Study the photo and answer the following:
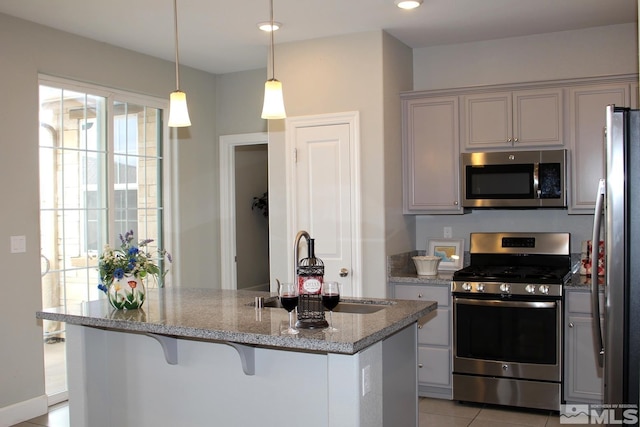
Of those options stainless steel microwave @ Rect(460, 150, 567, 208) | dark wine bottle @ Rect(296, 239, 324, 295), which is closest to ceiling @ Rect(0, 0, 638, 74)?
stainless steel microwave @ Rect(460, 150, 567, 208)

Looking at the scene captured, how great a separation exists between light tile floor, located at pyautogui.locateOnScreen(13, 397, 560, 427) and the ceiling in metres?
2.70

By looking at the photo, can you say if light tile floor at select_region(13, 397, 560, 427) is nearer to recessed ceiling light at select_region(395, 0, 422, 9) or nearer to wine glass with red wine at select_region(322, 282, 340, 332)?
wine glass with red wine at select_region(322, 282, 340, 332)

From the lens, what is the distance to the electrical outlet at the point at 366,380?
7.97ft

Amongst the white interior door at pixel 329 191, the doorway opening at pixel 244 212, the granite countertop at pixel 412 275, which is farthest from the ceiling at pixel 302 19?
the granite countertop at pixel 412 275

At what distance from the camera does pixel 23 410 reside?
425cm

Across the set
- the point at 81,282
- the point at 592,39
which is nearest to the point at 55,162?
the point at 81,282

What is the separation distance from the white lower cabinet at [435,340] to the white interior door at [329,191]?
47 centimetres

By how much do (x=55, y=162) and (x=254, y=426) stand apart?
2724 mm

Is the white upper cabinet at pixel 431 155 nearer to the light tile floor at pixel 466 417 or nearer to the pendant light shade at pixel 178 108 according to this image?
the light tile floor at pixel 466 417

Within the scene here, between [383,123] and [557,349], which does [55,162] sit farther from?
[557,349]

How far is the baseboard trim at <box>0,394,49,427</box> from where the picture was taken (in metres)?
4.13

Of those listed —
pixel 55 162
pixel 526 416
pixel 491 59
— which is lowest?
pixel 526 416

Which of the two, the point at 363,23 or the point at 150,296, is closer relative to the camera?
the point at 150,296

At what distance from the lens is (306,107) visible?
4.84 meters
